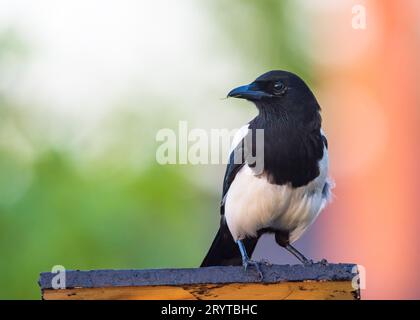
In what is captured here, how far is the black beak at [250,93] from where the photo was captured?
4867mm

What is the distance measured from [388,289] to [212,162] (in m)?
1.67

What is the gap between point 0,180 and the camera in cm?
655

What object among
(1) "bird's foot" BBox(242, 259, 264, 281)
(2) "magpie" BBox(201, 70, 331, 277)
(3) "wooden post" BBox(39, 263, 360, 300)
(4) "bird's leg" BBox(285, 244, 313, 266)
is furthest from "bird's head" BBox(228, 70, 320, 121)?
(3) "wooden post" BBox(39, 263, 360, 300)

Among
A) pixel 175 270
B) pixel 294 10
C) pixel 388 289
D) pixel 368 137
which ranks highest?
pixel 294 10

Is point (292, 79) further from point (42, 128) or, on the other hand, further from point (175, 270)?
point (42, 128)

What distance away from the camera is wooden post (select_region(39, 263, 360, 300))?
3.66 meters

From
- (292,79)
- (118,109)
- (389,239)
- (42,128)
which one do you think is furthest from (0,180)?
(389,239)

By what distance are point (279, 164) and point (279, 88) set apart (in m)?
0.45

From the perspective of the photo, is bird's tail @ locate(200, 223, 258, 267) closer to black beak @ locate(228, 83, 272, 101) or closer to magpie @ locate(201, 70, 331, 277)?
magpie @ locate(201, 70, 331, 277)

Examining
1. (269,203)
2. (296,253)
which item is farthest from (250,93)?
(296,253)

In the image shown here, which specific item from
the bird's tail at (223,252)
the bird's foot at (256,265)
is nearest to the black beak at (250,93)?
the bird's tail at (223,252)

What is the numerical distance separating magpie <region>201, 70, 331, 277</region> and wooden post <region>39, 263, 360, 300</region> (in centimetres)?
92

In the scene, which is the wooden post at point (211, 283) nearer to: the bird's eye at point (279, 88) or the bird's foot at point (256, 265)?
the bird's foot at point (256, 265)

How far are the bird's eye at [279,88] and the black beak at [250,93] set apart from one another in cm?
5
